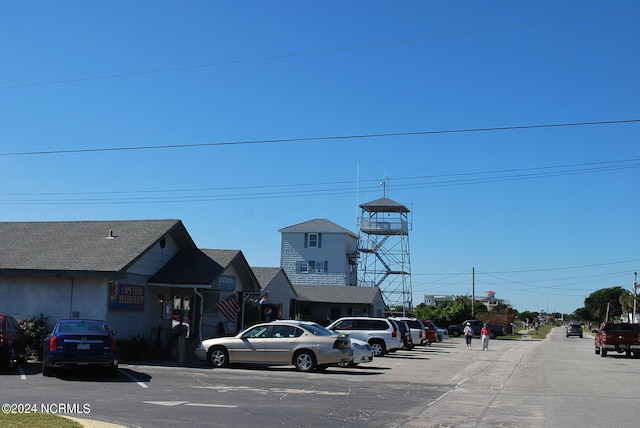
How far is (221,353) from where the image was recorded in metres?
20.7

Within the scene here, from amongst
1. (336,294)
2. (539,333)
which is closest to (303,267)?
(336,294)

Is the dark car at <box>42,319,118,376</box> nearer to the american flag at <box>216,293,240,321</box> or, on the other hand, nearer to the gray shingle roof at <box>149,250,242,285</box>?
the gray shingle roof at <box>149,250,242,285</box>

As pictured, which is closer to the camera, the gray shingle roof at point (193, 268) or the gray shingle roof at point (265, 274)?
the gray shingle roof at point (193, 268)

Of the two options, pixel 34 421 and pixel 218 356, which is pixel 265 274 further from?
pixel 34 421

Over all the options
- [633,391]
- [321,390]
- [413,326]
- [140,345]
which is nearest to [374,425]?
[321,390]

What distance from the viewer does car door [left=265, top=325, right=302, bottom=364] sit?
19984 millimetres

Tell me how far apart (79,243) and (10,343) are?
27.2 ft

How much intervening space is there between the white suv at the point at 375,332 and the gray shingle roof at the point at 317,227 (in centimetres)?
3021

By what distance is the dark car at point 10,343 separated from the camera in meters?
17.3

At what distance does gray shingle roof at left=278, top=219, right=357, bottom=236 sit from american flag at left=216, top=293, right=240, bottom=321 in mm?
30253

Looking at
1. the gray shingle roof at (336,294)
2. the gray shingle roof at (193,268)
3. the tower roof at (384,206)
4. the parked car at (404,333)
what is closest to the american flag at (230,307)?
the gray shingle roof at (193,268)

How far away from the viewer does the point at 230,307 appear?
3002cm

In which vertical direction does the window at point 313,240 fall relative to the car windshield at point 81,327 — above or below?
above

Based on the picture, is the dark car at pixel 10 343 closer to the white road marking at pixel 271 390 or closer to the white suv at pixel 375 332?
the white road marking at pixel 271 390
